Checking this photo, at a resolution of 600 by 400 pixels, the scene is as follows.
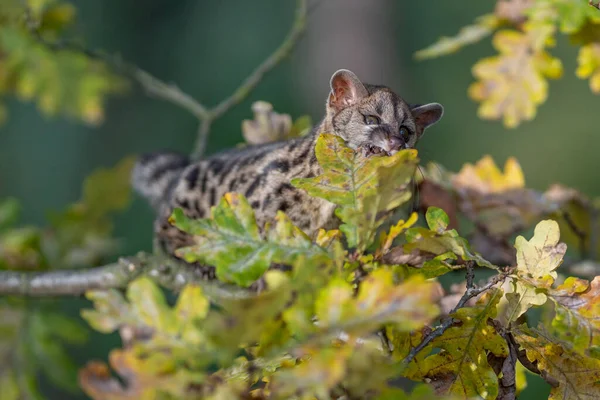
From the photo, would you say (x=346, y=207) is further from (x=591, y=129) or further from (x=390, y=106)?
(x=591, y=129)

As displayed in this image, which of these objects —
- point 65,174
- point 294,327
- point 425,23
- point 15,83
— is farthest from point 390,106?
point 425,23

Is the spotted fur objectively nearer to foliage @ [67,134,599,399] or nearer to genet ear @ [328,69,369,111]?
genet ear @ [328,69,369,111]

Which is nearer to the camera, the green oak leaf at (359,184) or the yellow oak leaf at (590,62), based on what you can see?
the green oak leaf at (359,184)

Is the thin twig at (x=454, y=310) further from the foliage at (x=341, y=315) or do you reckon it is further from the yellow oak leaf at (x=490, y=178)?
the yellow oak leaf at (x=490, y=178)

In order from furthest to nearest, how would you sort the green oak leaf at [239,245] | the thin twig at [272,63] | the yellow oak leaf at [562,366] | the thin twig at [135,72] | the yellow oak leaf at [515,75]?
the thin twig at [135,72] → the thin twig at [272,63] → the yellow oak leaf at [515,75] → the yellow oak leaf at [562,366] → the green oak leaf at [239,245]

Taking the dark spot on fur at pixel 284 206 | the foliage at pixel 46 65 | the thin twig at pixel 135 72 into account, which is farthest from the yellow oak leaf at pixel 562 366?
the foliage at pixel 46 65
